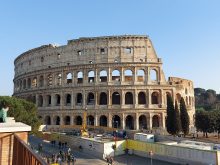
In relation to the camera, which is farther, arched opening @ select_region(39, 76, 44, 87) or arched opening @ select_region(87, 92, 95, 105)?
arched opening @ select_region(39, 76, 44, 87)

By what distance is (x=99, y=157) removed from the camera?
95.1 ft

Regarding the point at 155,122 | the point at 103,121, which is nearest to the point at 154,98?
the point at 155,122

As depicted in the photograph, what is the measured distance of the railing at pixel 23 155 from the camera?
10.6 feet

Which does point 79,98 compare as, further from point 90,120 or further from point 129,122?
point 129,122

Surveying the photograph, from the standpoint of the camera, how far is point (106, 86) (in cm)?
4728

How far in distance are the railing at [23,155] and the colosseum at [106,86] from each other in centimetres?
4132

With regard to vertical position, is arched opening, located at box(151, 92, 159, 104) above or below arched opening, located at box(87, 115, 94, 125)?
above

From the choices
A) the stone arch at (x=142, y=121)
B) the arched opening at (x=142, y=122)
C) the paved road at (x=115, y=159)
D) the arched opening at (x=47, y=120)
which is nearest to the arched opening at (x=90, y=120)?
the arched opening at (x=47, y=120)

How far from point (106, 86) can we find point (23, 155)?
1706 inches

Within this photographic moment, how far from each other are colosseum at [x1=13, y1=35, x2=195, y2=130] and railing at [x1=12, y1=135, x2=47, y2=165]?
1627 inches

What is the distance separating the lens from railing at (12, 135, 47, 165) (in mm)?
3232

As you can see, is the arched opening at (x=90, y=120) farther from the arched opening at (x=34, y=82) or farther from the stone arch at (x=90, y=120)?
the arched opening at (x=34, y=82)

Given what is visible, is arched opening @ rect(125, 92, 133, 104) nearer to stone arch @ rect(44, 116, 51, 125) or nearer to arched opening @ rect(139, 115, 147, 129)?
arched opening @ rect(139, 115, 147, 129)

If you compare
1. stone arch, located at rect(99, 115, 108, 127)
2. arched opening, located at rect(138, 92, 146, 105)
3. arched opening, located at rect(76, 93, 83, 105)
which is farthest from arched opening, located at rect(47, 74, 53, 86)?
arched opening, located at rect(138, 92, 146, 105)
